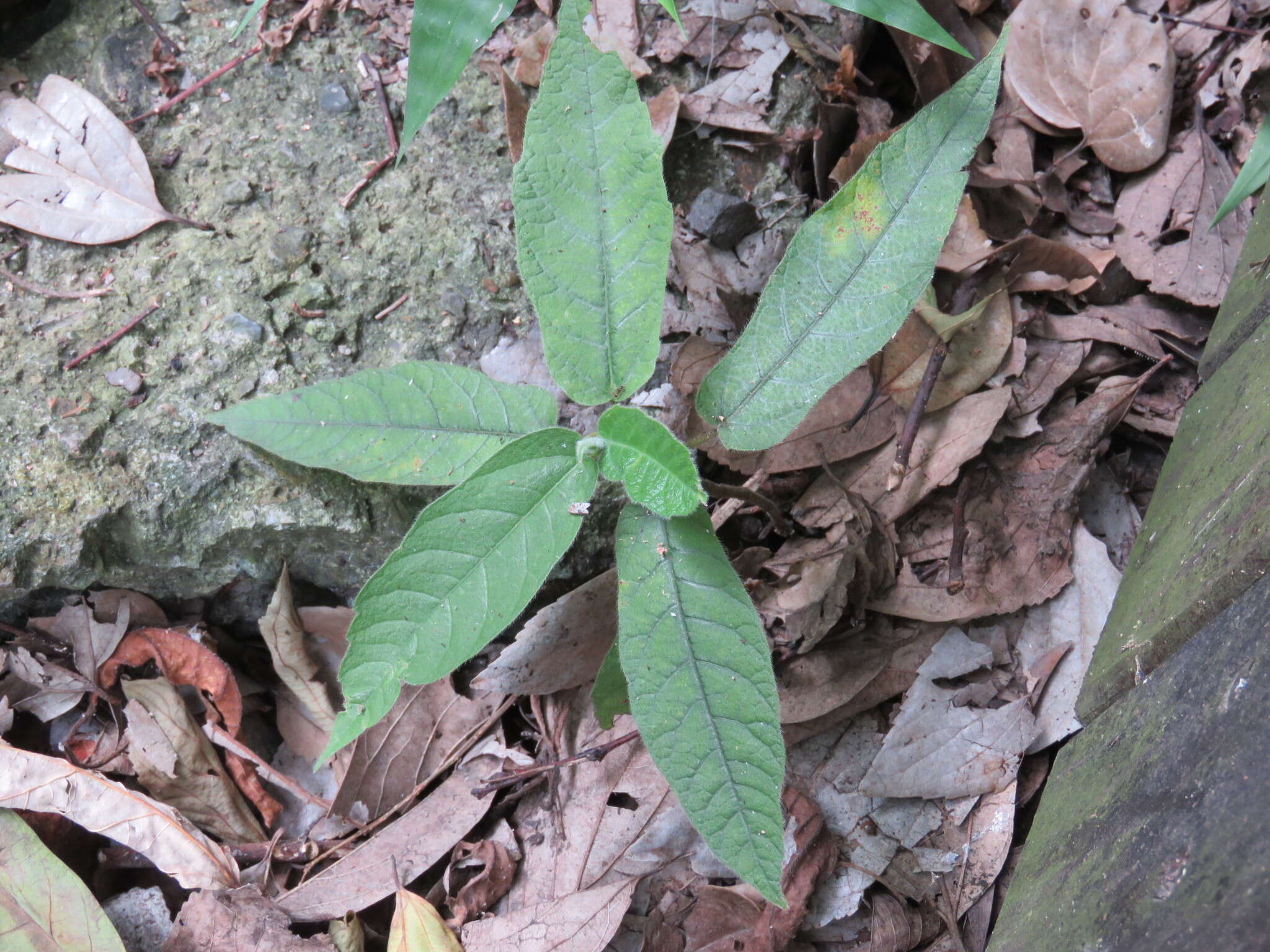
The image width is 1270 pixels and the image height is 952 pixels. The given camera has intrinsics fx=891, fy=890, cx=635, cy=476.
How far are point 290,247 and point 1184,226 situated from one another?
6.85 feet

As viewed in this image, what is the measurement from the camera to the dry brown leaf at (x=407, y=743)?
1.99 meters

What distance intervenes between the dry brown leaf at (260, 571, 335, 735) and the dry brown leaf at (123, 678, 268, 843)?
0.22 meters

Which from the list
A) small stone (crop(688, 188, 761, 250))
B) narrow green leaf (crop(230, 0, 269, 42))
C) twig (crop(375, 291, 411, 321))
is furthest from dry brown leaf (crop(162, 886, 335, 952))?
narrow green leaf (crop(230, 0, 269, 42))

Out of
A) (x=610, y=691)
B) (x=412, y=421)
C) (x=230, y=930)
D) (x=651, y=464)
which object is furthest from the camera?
(x=230, y=930)

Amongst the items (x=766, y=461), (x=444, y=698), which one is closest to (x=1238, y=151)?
(x=766, y=461)

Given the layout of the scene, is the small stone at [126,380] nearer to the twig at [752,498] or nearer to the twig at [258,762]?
the twig at [258,762]

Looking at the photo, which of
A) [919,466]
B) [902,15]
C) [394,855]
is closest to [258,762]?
[394,855]

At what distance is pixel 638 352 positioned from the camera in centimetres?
152

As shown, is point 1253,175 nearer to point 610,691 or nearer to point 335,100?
point 610,691

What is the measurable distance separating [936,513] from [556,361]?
0.97 meters

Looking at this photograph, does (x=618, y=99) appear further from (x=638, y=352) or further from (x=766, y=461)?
(x=766, y=461)

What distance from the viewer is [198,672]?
2029mm

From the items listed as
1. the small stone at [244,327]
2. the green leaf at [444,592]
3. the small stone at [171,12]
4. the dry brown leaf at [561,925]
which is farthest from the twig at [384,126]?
the dry brown leaf at [561,925]

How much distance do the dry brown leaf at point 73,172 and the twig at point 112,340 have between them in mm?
209
